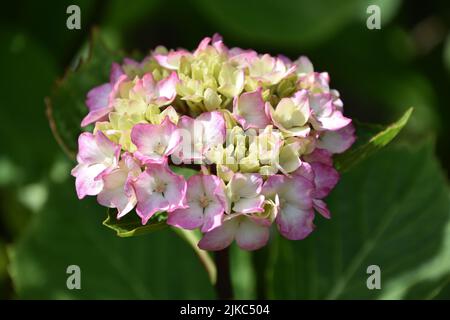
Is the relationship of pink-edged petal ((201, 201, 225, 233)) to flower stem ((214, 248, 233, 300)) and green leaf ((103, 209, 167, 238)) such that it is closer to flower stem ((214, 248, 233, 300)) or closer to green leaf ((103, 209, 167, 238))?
green leaf ((103, 209, 167, 238))

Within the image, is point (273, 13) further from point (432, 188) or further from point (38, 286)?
point (38, 286)

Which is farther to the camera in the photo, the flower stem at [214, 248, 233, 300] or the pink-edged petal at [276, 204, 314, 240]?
the flower stem at [214, 248, 233, 300]

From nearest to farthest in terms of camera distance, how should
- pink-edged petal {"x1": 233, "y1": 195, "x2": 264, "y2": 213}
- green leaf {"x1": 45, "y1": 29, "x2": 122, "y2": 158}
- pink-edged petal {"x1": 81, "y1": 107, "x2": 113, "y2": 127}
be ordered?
pink-edged petal {"x1": 233, "y1": 195, "x2": 264, "y2": 213} → pink-edged petal {"x1": 81, "y1": 107, "x2": 113, "y2": 127} → green leaf {"x1": 45, "y1": 29, "x2": 122, "y2": 158}

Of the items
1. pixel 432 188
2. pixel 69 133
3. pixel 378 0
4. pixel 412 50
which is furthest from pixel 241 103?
pixel 412 50

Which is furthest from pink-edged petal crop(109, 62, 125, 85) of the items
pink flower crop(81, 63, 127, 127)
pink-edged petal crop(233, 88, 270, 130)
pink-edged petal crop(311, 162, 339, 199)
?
pink-edged petal crop(311, 162, 339, 199)

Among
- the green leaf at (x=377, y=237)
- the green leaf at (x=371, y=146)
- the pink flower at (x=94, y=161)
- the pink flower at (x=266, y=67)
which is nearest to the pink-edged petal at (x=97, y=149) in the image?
the pink flower at (x=94, y=161)

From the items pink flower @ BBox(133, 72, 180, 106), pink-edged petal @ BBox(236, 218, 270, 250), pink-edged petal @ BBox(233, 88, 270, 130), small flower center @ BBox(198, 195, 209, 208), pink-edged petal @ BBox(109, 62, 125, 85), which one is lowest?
pink-edged petal @ BBox(236, 218, 270, 250)

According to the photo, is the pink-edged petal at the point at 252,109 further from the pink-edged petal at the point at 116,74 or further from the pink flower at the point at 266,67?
the pink-edged petal at the point at 116,74
